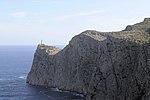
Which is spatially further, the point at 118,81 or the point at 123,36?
the point at 123,36

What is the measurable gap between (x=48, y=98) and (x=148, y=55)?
63163 millimetres

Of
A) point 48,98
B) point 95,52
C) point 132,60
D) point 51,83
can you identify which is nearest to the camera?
point 132,60

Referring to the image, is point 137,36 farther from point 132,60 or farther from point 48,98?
point 48,98

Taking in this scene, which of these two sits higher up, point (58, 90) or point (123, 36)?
point (123, 36)

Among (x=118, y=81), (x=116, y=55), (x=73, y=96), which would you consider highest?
(x=116, y=55)

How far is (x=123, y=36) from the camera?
135500 millimetres

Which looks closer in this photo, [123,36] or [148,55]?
[148,55]

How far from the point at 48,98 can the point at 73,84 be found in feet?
74.0

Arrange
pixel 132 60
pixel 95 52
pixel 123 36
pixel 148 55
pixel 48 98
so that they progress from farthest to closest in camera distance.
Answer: pixel 95 52, pixel 48 98, pixel 123 36, pixel 132 60, pixel 148 55

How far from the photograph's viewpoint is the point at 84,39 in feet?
619

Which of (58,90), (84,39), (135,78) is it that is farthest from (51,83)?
(135,78)

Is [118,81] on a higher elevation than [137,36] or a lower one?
lower

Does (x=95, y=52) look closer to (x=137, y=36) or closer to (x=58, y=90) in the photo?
(x=58, y=90)

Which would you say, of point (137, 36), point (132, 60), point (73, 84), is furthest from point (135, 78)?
point (73, 84)
